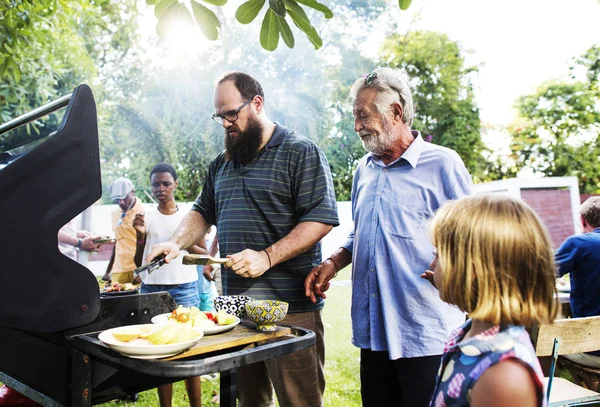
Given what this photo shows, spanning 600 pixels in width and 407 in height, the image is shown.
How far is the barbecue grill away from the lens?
1.39m

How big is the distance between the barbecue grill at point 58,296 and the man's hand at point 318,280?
493 mm

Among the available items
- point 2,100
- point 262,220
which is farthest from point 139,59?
point 262,220

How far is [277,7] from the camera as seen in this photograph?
59.1 inches

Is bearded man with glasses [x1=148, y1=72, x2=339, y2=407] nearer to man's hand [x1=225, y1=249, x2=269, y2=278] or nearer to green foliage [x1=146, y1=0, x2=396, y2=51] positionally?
man's hand [x1=225, y1=249, x2=269, y2=278]

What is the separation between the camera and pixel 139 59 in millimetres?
15992

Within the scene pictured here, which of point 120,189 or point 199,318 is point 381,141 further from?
point 120,189

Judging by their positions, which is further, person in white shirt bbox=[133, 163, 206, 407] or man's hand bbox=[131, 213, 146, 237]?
man's hand bbox=[131, 213, 146, 237]

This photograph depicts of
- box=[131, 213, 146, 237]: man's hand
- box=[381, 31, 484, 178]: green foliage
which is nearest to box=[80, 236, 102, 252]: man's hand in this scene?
box=[131, 213, 146, 237]: man's hand

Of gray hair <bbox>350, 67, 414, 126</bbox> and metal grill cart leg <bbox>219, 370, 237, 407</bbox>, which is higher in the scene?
gray hair <bbox>350, 67, 414, 126</bbox>

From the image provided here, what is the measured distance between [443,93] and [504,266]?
13.7 m

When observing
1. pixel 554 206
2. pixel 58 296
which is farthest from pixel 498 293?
pixel 554 206

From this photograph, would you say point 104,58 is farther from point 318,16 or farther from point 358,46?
point 358,46

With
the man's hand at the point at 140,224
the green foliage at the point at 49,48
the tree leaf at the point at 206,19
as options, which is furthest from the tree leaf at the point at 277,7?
the man's hand at the point at 140,224

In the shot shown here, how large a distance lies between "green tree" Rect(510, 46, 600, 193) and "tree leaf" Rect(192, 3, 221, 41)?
13800mm
